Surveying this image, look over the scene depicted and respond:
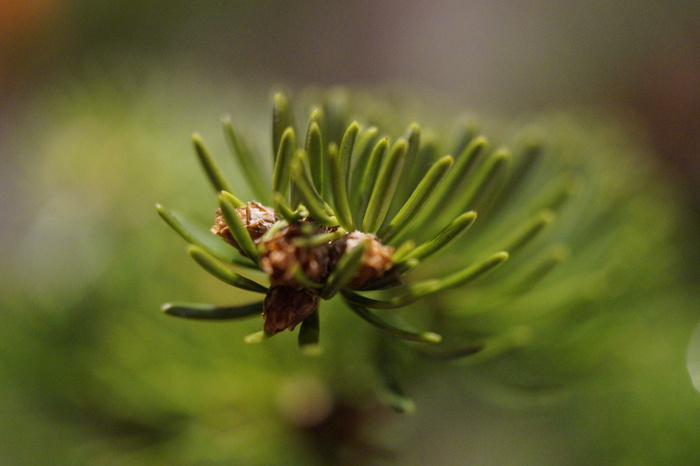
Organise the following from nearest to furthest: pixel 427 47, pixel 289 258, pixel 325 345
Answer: pixel 289 258 < pixel 325 345 < pixel 427 47

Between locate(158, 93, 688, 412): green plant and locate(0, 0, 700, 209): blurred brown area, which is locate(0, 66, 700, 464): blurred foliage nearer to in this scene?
locate(158, 93, 688, 412): green plant

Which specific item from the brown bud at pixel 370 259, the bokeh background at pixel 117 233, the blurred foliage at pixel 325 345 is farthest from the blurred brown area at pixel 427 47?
the brown bud at pixel 370 259

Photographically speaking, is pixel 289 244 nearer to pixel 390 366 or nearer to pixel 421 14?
pixel 390 366

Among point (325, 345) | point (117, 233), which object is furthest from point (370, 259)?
point (117, 233)

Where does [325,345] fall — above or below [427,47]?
below

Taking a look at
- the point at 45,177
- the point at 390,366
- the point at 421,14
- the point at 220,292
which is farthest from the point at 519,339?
the point at 421,14

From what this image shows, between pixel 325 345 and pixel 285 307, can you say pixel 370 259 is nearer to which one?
pixel 285 307

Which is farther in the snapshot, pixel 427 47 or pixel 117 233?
pixel 427 47

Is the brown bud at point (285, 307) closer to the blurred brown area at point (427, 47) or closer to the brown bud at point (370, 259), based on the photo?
the brown bud at point (370, 259)
